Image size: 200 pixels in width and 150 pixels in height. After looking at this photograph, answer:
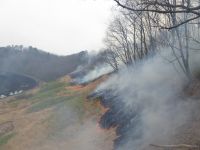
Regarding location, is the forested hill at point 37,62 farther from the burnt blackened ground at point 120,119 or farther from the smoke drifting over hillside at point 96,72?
the burnt blackened ground at point 120,119

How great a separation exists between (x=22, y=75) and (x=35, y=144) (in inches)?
3776

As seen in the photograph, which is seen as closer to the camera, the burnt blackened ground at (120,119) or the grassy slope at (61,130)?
the burnt blackened ground at (120,119)

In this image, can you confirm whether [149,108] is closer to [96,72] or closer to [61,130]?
[61,130]

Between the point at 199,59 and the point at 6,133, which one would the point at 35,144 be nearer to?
the point at 6,133

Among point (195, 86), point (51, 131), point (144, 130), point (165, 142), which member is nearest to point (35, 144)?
point (51, 131)

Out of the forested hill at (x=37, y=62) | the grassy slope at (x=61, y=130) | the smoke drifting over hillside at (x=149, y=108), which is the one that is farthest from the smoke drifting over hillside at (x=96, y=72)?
the smoke drifting over hillside at (x=149, y=108)

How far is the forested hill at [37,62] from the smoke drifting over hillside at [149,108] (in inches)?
3391

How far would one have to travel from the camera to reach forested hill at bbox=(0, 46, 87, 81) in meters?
132

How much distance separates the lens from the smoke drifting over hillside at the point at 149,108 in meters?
22.3

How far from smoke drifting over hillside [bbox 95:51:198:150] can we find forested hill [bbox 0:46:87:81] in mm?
86119

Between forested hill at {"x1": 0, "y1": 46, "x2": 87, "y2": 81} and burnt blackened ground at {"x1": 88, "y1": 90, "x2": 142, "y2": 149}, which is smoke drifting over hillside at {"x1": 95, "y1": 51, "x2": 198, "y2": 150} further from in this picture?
forested hill at {"x1": 0, "y1": 46, "x2": 87, "y2": 81}

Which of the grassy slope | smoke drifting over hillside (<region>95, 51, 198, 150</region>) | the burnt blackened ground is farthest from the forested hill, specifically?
smoke drifting over hillside (<region>95, 51, 198, 150</region>)

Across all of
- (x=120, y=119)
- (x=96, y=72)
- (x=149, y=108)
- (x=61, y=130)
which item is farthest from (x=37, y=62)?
(x=149, y=108)

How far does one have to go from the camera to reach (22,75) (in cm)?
12938
